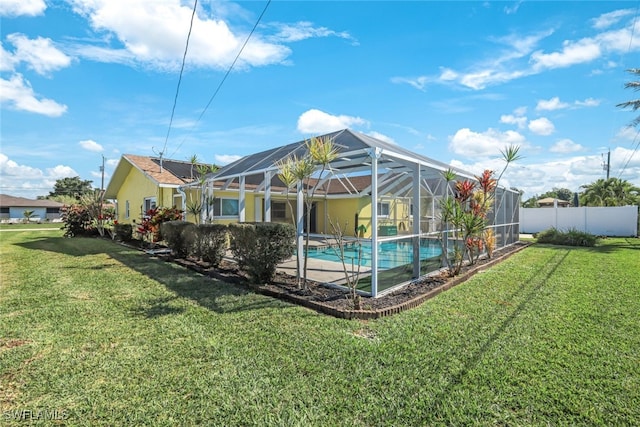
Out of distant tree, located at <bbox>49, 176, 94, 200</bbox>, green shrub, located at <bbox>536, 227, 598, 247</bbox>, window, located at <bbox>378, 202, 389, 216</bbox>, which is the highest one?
distant tree, located at <bbox>49, 176, 94, 200</bbox>

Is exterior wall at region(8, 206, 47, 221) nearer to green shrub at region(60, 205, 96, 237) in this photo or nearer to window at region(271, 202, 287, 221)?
green shrub at region(60, 205, 96, 237)

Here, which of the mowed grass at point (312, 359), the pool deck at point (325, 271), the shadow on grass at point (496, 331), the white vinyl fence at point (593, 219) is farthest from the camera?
the white vinyl fence at point (593, 219)

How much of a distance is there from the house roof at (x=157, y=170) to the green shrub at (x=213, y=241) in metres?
6.84

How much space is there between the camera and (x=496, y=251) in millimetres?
12820

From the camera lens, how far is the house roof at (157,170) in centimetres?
Result: 1595

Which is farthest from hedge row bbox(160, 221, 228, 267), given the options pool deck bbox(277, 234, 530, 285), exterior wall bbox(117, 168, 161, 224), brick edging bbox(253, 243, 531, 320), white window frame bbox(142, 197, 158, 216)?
white window frame bbox(142, 197, 158, 216)

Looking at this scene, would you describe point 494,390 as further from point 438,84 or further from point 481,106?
point 481,106

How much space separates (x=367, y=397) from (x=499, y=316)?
3367 mm

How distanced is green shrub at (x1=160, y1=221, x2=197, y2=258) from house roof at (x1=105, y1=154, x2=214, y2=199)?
5104mm

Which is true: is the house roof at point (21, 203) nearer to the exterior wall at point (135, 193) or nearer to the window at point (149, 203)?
the exterior wall at point (135, 193)

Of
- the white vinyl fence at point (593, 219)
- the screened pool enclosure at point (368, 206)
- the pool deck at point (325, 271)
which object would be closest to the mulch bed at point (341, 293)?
the screened pool enclosure at point (368, 206)

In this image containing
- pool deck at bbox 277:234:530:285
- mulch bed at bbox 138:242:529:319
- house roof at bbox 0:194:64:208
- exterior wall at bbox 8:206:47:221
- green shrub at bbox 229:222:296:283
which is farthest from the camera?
house roof at bbox 0:194:64:208

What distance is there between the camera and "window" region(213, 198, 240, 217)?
15883mm

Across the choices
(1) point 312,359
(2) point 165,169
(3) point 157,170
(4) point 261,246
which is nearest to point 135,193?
(2) point 165,169
